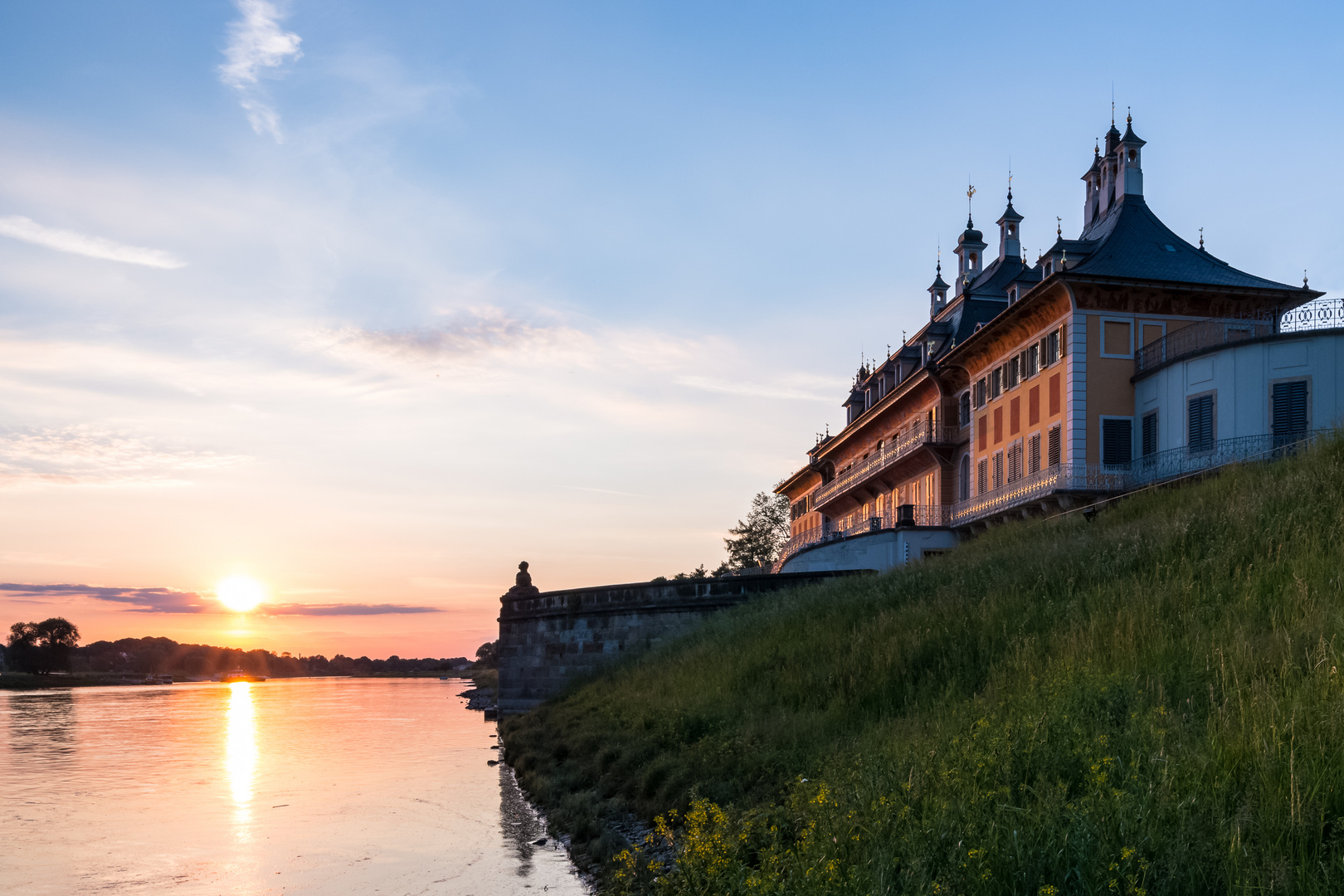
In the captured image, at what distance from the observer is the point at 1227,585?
12.7 metres

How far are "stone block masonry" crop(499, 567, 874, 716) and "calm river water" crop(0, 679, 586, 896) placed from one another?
2803 mm

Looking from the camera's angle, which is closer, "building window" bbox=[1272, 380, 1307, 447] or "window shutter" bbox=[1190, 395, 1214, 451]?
"building window" bbox=[1272, 380, 1307, 447]

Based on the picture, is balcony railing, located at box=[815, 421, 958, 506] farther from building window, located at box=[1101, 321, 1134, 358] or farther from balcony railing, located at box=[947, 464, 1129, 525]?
building window, located at box=[1101, 321, 1134, 358]

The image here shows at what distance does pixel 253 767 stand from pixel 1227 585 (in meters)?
26.9

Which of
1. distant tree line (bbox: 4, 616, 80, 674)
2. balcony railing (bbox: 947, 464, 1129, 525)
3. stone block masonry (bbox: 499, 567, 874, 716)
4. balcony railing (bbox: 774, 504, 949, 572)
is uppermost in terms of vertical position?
balcony railing (bbox: 947, 464, 1129, 525)

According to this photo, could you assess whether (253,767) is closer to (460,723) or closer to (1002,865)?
(460,723)

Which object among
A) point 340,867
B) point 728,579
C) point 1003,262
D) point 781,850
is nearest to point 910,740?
point 781,850

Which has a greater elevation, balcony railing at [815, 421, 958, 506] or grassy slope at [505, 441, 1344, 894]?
balcony railing at [815, 421, 958, 506]

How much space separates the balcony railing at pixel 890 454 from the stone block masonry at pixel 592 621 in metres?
12.3

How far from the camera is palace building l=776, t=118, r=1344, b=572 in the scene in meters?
28.2

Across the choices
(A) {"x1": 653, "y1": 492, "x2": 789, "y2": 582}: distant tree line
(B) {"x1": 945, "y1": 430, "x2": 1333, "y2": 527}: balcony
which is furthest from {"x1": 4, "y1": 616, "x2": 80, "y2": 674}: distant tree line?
(B) {"x1": 945, "y1": 430, "x2": 1333, "y2": 527}: balcony

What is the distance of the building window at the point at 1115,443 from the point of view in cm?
3244

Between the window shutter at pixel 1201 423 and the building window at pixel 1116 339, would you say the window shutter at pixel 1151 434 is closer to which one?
the window shutter at pixel 1201 423

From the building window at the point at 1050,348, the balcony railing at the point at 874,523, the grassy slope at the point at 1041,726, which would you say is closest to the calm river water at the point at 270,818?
the grassy slope at the point at 1041,726
